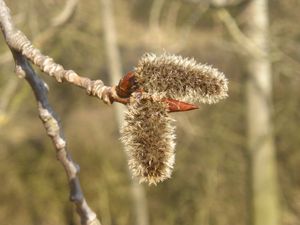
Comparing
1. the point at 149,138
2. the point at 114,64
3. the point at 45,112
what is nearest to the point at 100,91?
the point at 149,138

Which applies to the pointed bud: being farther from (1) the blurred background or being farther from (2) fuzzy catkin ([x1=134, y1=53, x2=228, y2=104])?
(1) the blurred background

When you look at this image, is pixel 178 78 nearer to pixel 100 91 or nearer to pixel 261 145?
pixel 100 91

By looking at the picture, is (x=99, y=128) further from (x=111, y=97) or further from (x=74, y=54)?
(x=111, y=97)

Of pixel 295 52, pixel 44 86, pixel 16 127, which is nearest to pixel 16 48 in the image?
pixel 44 86

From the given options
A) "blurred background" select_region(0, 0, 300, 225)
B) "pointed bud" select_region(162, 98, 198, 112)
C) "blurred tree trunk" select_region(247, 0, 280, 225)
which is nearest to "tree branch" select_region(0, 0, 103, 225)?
"pointed bud" select_region(162, 98, 198, 112)

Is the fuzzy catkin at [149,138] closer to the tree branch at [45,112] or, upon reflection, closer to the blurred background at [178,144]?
the tree branch at [45,112]
